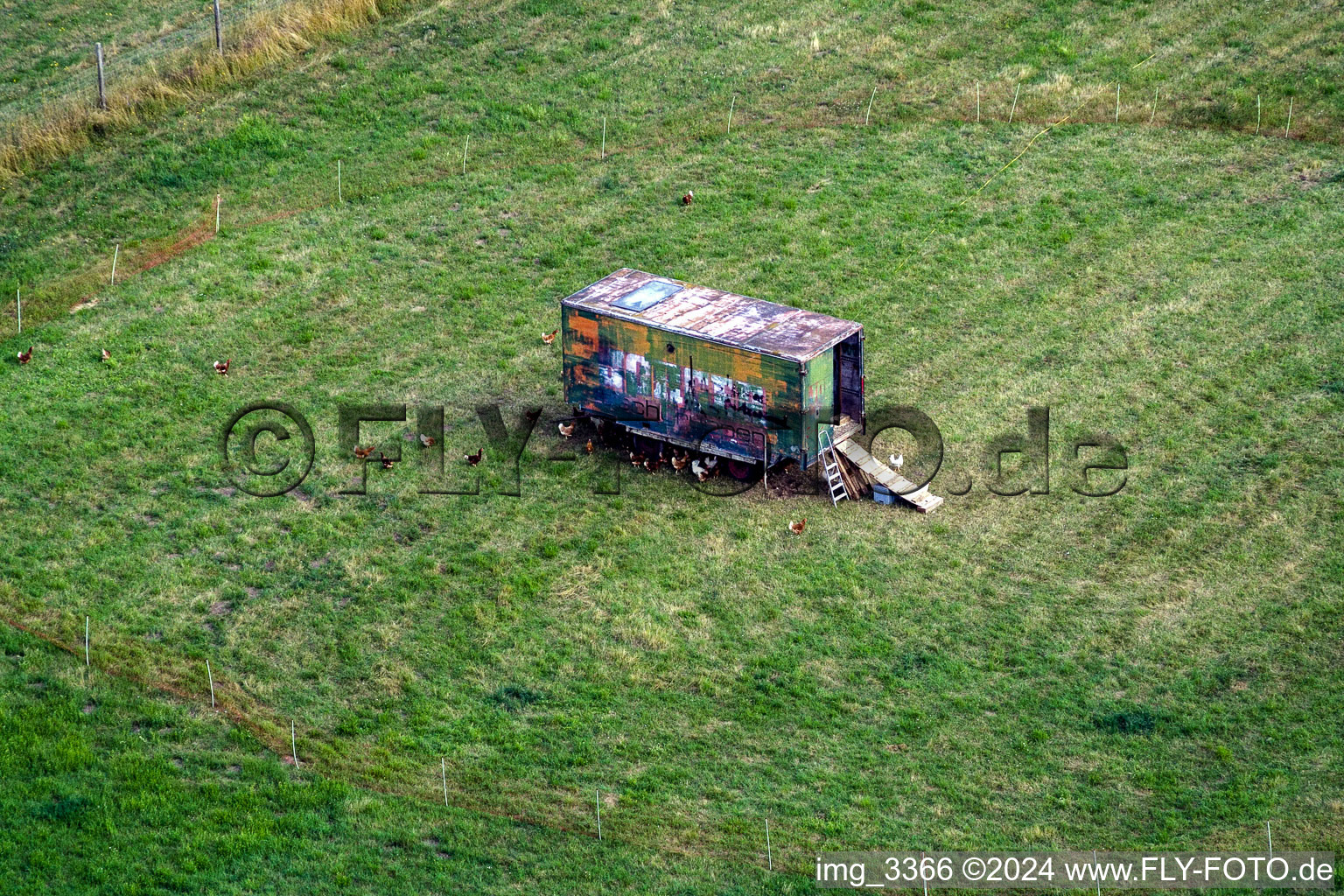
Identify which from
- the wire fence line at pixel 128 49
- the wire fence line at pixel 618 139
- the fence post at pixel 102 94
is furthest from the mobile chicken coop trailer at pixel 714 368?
the wire fence line at pixel 128 49

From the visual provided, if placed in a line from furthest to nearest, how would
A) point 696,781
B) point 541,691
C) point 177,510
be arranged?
point 177,510 < point 541,691 < point 696,781

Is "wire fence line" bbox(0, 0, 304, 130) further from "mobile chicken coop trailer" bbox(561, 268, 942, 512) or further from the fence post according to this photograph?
"mobile chicken coop trailer" bbox(561, 268, 942, 512)

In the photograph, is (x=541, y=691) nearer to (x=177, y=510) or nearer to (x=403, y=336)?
(x=177, y=510)

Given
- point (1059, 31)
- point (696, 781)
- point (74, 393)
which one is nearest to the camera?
point (696, 781)

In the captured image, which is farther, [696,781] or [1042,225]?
[1042,225]

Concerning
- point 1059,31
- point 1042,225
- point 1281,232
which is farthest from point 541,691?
point 1059,31

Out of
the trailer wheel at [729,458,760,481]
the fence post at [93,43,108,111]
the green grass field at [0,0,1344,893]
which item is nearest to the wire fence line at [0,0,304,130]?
the fence post at [93,43,108,111]

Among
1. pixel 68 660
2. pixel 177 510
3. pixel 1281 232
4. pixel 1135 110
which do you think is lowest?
pixel 68 660
